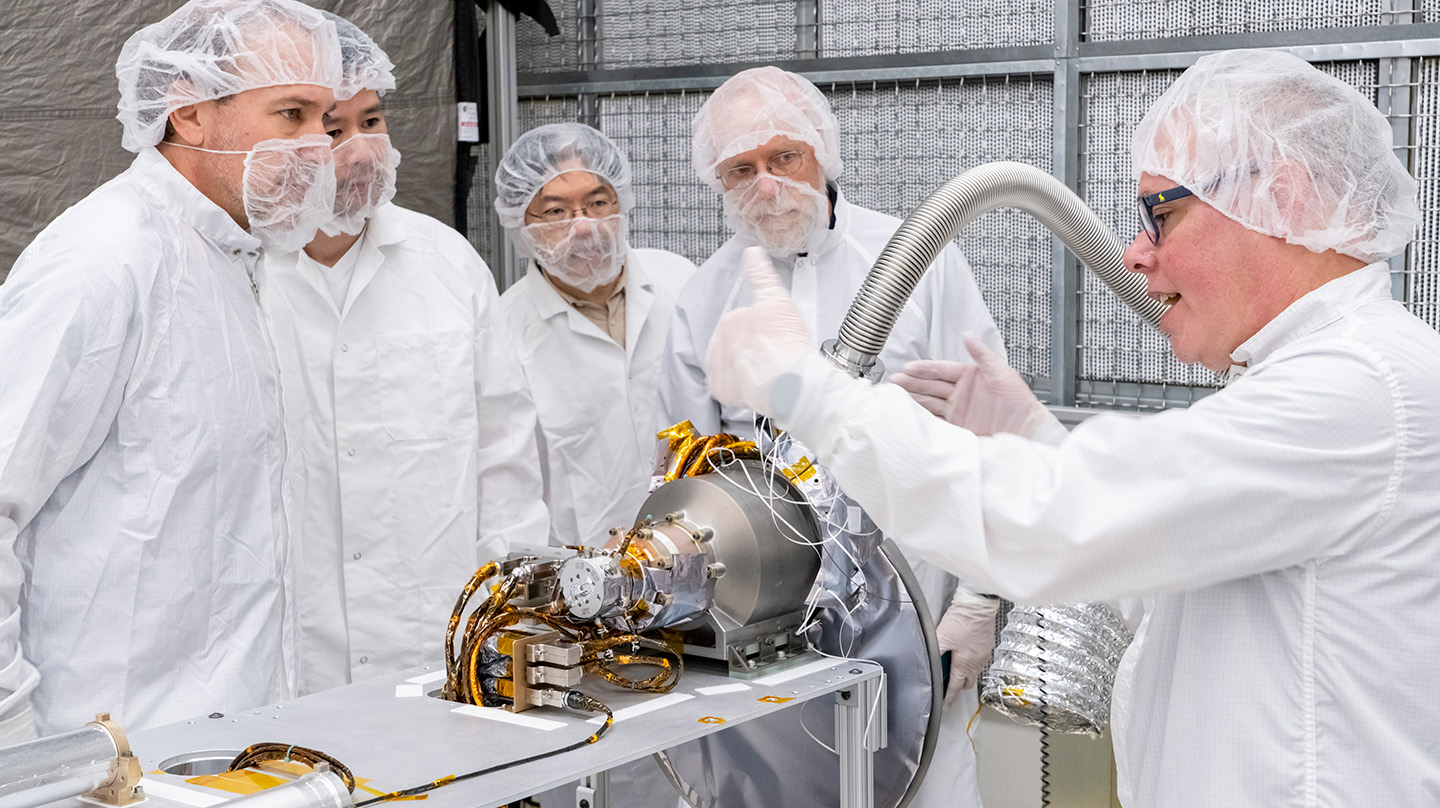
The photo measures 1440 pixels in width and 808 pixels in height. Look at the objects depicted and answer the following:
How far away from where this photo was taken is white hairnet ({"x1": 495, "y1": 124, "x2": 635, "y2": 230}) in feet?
10.4

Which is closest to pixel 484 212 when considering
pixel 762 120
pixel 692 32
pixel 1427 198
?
pixel 692 32

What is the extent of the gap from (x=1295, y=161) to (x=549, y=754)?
107 cm

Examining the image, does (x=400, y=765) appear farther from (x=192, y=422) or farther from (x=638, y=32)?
(x=638, y=32)

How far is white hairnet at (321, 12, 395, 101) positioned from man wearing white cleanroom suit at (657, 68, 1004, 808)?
2.39 ft

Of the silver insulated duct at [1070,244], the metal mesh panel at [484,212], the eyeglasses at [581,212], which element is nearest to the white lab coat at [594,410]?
the eyeglasses at [581,212]

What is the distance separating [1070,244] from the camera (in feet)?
6.49

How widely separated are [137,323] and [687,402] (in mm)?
1215

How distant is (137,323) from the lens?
187 centimetres

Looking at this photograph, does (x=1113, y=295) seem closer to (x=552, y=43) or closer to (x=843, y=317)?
(x=843, y=317)

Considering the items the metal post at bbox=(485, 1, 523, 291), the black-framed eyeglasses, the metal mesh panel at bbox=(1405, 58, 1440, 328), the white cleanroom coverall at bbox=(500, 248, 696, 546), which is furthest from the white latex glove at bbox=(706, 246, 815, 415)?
the metal post at bbox=(485, 1, 523, 291)

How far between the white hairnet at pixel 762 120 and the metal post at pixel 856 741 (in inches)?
50.3

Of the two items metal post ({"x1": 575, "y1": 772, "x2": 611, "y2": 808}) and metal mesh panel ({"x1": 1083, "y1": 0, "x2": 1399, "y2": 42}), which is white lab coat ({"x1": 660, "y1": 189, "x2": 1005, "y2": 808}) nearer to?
metal post ({"x1": 575, "y1": 772, "x2": 611, "y2": 808})

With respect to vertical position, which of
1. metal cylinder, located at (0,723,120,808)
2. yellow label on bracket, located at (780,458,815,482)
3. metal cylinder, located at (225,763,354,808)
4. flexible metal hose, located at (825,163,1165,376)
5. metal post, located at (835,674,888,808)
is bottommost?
metal post, located at (835,674,888,808)

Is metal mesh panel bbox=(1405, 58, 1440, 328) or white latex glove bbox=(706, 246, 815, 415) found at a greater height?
metal mesh panel bbox=(1405, 58, 1440, 328)
